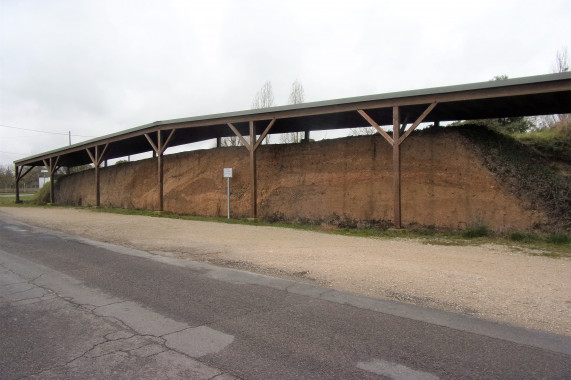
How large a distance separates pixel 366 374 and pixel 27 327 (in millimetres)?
3839

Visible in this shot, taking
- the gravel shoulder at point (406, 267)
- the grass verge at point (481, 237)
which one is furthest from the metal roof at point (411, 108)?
the gravel shoulder at point (406, 267)

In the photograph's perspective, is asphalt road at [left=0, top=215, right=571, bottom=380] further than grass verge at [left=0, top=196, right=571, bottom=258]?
No

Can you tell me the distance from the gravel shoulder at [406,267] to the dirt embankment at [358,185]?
135 inches

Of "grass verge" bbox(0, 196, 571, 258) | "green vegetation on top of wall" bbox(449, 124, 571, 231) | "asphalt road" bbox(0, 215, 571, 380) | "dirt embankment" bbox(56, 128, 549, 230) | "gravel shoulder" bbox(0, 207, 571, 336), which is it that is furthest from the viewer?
"dirt embankment" bbox(56, 128, 549, 230)

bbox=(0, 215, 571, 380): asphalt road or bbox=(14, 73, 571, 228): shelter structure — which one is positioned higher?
bbox=(14, 73, 571, 228): shelter structure

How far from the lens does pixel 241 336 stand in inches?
159

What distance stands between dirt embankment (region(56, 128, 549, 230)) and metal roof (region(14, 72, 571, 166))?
1.10 m

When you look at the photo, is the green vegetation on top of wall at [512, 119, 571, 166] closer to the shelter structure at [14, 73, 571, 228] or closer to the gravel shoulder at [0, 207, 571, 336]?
the shelter structure at [14, 73, 571, 228]

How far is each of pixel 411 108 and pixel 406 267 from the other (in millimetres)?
7531

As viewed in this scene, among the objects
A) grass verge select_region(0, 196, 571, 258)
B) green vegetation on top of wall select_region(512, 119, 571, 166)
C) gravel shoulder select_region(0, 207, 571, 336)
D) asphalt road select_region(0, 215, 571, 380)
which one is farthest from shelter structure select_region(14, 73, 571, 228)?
asphalt road select_region(0, 215, 571, 380)

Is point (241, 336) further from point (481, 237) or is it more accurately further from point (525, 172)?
point (525, 172)

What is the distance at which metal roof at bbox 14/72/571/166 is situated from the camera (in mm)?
10516

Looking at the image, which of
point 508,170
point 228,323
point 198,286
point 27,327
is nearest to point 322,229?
point 508,170

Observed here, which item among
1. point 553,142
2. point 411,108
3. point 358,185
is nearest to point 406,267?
point 411,108
